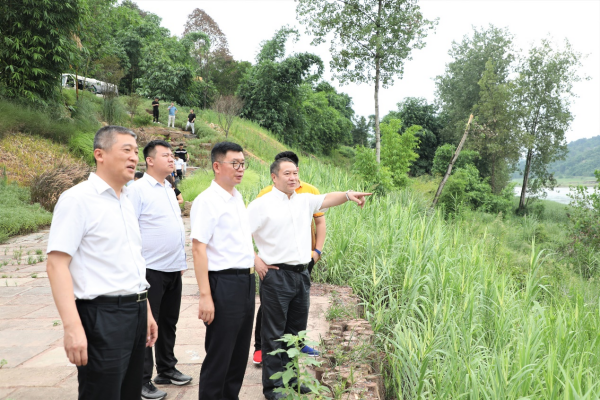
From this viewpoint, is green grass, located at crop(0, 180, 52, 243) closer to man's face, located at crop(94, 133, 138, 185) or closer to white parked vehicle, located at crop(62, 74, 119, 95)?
man's face, located at crop(94, 133, 138, 185)

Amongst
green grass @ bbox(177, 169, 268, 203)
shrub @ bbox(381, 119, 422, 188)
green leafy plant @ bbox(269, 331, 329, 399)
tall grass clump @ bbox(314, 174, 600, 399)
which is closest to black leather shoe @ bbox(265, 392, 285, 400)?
green leafy plant @ bbox(269, 331, 329, 399)

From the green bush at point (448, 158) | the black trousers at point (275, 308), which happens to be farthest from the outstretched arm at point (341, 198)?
the green bush at point (448, 158)

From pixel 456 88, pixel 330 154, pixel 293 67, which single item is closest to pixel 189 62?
pixel 293 67

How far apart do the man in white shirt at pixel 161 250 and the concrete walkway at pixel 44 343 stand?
0.18 m

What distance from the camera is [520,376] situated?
251 centimetres

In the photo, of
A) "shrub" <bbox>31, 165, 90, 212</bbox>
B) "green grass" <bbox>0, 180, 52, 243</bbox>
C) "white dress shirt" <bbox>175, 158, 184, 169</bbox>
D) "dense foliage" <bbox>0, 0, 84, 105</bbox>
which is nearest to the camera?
"green grass" <bbox>0, 180, 52, 243</bbox>

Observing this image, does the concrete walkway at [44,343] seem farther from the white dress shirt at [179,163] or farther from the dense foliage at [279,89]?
the dense foliage at [279,89]

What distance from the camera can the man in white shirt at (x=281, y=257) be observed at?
311cm

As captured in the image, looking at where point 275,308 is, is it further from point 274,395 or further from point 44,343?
point 44,343

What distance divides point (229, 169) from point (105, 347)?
121 centimetres

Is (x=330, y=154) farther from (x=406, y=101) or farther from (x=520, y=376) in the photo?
(x=520, y=376)

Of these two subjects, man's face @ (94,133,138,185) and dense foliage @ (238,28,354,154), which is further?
dense foliage @ (238,28,354,154)

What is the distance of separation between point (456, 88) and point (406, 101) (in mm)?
4819

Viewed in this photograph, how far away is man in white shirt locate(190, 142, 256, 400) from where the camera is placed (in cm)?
265
